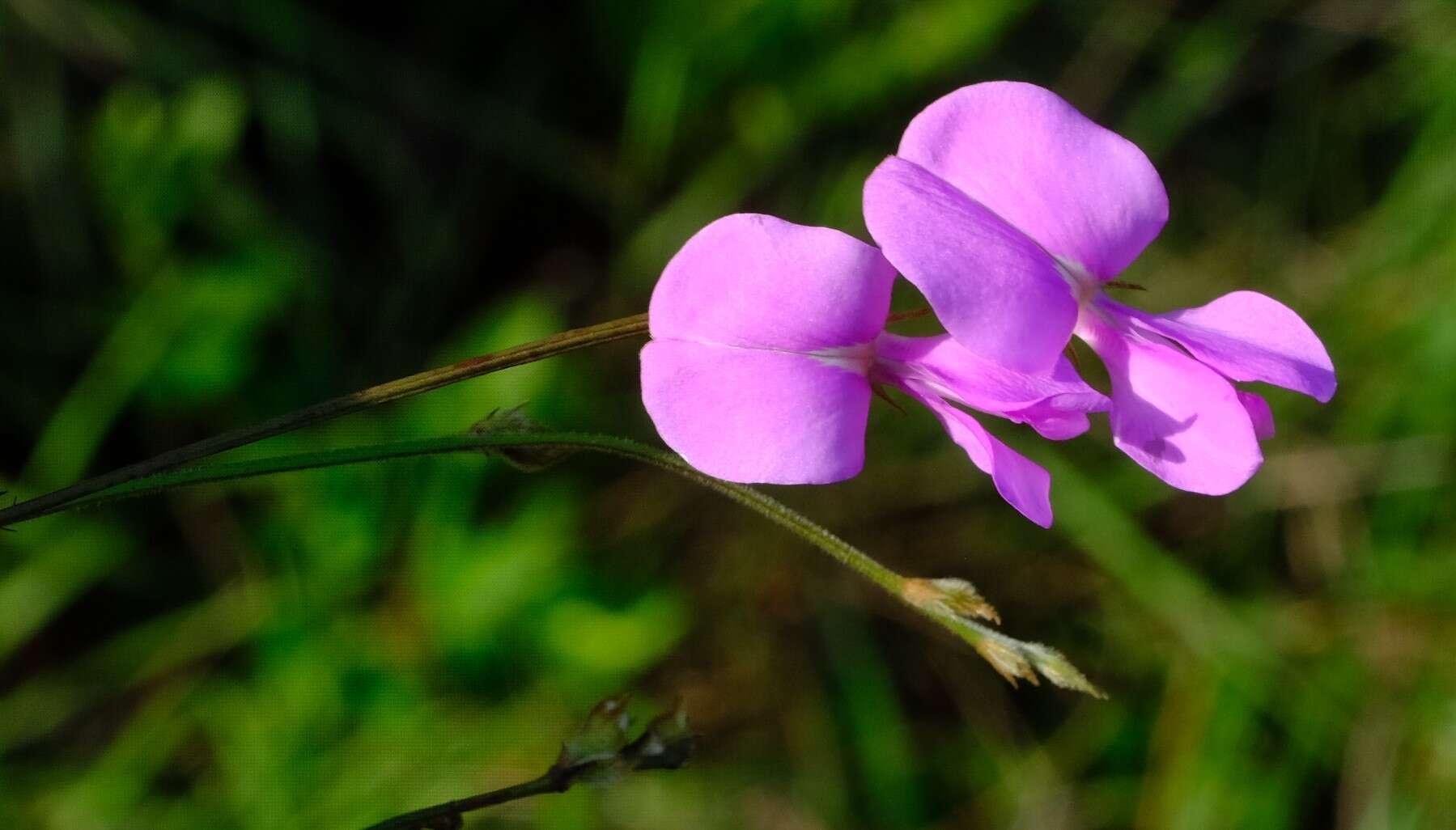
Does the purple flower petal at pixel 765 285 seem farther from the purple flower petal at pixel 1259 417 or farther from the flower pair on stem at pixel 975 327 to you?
the purple flower petal at pixel 1259 417

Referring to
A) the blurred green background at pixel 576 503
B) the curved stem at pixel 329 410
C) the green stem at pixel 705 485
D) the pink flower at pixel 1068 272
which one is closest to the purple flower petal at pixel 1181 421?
the pink flower at pixel 1068 272

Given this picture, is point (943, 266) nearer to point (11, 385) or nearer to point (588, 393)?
point (588, 393)

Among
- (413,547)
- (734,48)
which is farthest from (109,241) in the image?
(734,48)

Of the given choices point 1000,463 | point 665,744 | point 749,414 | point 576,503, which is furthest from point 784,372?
point 576,503

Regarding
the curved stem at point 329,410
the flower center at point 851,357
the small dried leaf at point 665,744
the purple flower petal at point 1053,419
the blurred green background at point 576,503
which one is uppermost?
the blurred green background at point 576,503

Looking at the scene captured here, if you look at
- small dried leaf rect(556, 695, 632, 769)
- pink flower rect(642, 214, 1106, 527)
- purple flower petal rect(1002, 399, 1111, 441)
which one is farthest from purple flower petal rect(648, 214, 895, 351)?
small dried leaf rect(556, 695, 632, 769)

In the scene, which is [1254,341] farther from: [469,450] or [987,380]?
[469,450]
